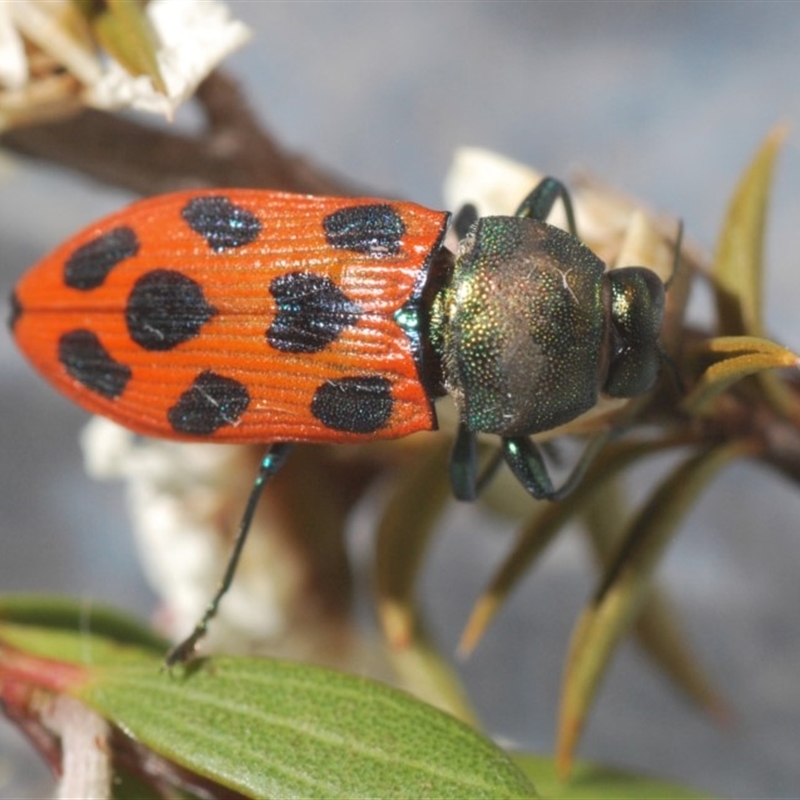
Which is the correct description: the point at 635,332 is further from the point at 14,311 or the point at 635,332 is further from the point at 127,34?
the point at 14,311

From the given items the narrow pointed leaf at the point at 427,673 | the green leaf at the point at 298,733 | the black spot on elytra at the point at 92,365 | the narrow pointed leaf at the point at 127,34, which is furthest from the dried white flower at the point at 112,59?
the narrow pointed leaf at the point at 427,673

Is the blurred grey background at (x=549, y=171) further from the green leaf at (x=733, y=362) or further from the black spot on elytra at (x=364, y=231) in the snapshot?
the green leaf at (x=733, y=362)

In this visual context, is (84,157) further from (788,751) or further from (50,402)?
(788,751)

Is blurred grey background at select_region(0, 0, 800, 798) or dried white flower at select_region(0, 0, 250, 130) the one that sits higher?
dried white flower at select_region(0, 0, 250, 130)

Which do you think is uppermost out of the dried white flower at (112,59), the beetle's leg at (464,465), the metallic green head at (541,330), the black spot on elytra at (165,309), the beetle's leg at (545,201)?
the dried white flower at (112,59)

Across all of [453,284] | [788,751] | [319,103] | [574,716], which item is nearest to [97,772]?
[574,716]

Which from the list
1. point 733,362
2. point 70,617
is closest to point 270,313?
point 70,617

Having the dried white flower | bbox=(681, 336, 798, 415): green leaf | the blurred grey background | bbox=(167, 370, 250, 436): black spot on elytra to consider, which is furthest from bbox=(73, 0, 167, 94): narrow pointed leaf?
the blurred grey background

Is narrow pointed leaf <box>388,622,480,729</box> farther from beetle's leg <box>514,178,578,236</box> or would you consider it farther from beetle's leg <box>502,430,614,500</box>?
beetle's leg <box>514,178,578,236</box>
